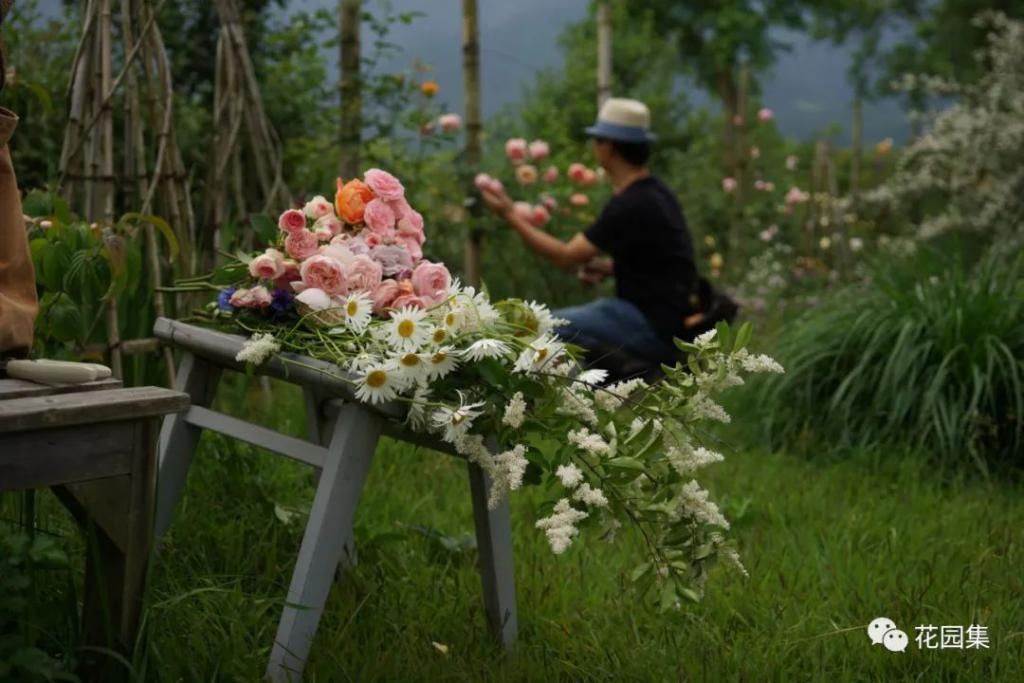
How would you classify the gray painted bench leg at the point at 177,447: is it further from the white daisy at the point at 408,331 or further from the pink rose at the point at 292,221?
the white daisy at the point at 408,331

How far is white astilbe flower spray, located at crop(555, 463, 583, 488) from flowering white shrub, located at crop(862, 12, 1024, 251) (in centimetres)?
550

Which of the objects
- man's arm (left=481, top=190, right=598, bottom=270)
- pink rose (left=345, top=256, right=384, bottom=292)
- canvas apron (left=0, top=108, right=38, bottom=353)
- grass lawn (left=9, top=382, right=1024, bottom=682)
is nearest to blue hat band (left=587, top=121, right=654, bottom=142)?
man's arm (left=481, top=190, right=598, bottom=270)

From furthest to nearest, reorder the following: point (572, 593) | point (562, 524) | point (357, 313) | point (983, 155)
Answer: point (983, 155)
point (572, 593)
point (357, 313)
point (562, 524)

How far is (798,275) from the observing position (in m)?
9.34

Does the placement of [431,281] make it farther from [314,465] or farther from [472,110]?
[472,110]

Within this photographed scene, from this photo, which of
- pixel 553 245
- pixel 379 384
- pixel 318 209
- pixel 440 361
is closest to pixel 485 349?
pixel 440 361

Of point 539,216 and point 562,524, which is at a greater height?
point 562,524

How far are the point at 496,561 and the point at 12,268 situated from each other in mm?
1097

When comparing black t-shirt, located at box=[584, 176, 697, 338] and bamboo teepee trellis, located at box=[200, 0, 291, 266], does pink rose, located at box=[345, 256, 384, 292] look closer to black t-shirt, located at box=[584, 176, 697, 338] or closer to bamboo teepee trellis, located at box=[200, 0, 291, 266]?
bamboo teepee trellis, located at box=[200, 0, 291, 266]

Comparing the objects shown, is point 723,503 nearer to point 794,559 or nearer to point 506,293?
point 794,559

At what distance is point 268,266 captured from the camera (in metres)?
2.38

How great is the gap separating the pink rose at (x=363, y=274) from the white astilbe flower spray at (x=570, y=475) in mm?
513

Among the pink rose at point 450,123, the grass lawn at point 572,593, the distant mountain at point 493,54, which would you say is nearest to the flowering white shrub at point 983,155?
the distant mountain at point 493,54

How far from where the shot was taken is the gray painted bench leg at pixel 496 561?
2.57 meters
